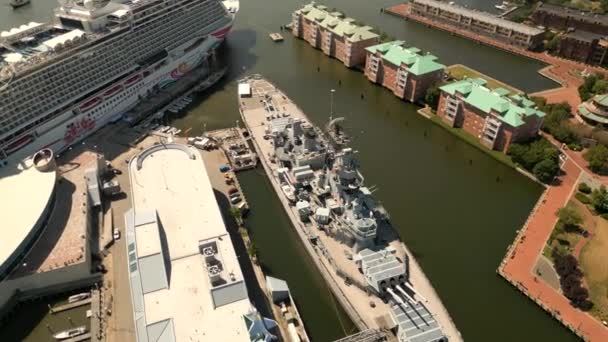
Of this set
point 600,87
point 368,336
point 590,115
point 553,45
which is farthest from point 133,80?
point 553,45

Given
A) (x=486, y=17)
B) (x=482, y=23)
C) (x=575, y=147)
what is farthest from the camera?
(x=486, y=17)

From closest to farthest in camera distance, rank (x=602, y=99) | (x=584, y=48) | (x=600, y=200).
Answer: (x=600, y=200) < (x=602, y=99) < (x=584, y=48)

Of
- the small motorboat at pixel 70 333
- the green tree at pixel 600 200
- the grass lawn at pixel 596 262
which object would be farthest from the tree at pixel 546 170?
the small motorboat at pixel 70 333

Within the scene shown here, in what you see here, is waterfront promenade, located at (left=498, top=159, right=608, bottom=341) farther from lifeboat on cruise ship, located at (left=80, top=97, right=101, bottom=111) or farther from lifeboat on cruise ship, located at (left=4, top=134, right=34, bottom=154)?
lifeboat on cruise ship, located at (left=4, top=134, right=34, bottom=154)

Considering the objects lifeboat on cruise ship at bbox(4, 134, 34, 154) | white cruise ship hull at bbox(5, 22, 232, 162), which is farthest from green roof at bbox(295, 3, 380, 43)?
lifeboat on cruise ship at bbox(4, 134, 34, 154)

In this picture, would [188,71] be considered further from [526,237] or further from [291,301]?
[526,237]

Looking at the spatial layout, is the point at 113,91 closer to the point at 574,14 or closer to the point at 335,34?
the point at 335,34

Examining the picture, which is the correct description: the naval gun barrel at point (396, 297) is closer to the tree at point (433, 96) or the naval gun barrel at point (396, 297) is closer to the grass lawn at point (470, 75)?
the tree at point (433, 96)
